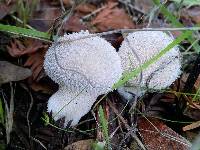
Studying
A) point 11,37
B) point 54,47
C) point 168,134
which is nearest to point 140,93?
point 168,134

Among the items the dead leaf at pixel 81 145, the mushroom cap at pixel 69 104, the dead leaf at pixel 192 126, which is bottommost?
the dead leaf at pixel 81 145

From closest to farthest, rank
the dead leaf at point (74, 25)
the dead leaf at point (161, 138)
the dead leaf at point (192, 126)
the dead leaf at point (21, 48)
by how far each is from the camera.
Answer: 1. the dead leaf at point (161, 138)
2. the dead leaf at point (192, 126)
3. the dead leaf at point (21, 48)
4. the dead leaf at point (74, 25)

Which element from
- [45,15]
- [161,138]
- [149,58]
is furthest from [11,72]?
[161,138]

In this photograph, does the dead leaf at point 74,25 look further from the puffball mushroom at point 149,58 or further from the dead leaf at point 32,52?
the puffball mushroom at point 149,58

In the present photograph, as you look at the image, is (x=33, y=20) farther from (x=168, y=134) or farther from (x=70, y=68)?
(x=168, y=134)

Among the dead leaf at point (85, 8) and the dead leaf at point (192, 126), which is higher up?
the dead leaf at point (85, 8)

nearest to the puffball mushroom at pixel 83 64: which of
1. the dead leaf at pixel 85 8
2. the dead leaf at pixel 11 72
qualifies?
the dead leaf at pixel 11 72

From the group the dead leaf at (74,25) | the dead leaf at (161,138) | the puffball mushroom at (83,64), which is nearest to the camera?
the puffball mushroom at (83,64)

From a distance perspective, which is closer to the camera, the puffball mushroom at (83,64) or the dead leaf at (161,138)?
the puffball mushroom at (83,64)
